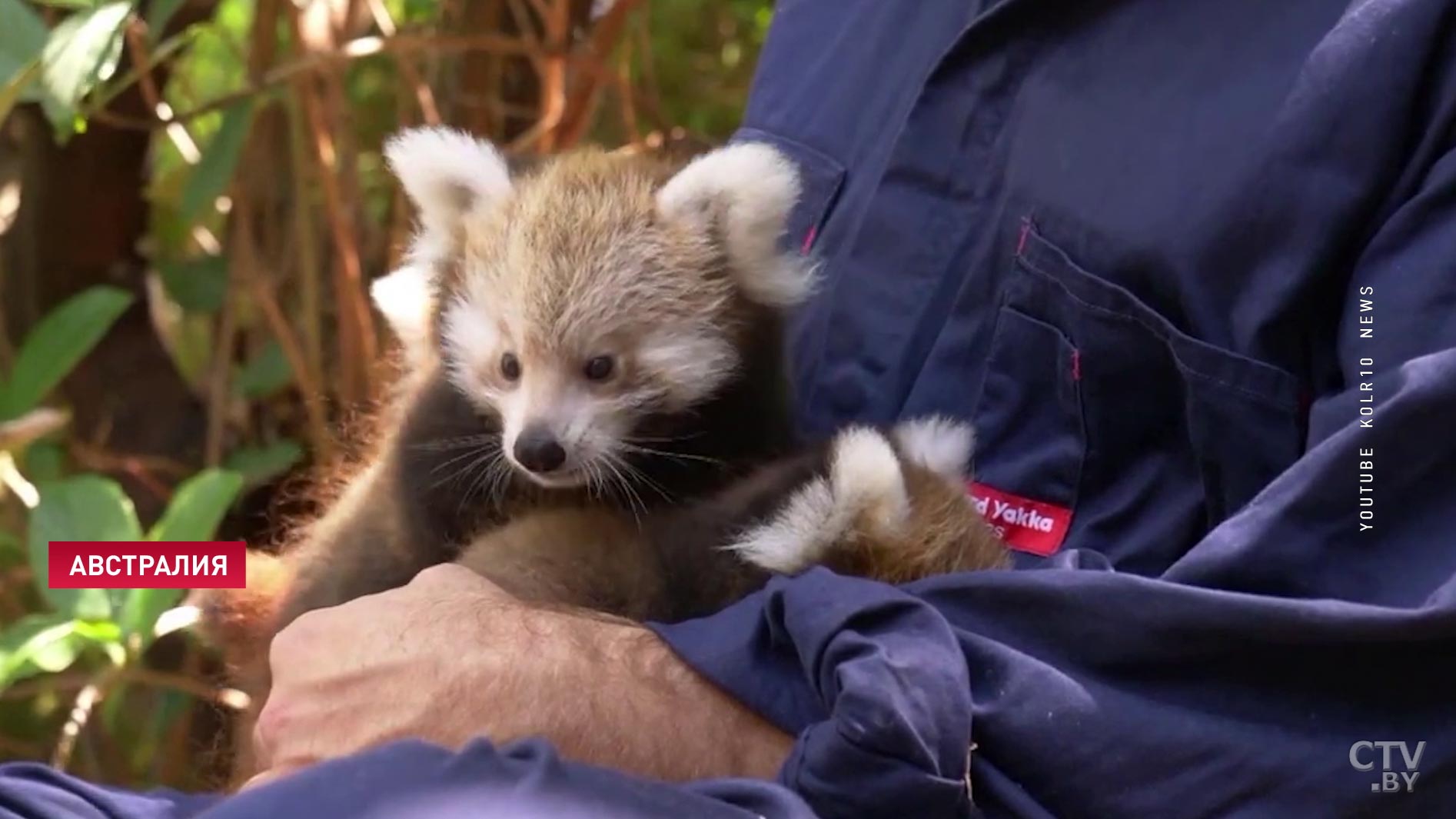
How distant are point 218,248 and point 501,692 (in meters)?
1.72

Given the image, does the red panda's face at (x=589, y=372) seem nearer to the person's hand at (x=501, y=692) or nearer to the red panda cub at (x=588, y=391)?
the red panda cub at (x=588, y=391)

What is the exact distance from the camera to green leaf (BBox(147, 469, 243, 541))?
5.88 ft

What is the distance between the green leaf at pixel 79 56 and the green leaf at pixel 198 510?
456mm

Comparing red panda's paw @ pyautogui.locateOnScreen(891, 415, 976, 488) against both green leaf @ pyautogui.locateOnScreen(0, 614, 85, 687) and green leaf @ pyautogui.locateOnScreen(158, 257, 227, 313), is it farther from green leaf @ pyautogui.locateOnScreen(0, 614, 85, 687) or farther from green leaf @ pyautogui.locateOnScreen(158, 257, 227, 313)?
green leaf @ pyautogui.locateOnScreen(158, 257, 227, 313)

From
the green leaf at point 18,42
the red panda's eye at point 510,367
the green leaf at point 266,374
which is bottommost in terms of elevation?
the green leaf at point 266,374

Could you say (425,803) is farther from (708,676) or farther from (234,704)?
(234,704)

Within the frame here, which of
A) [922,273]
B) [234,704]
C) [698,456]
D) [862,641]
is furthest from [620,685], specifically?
[234,704]

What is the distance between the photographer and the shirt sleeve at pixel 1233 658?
1.05 meters

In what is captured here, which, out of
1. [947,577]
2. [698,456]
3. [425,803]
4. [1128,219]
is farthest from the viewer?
[698,456]

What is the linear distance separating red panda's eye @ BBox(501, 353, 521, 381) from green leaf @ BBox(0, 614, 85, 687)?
0.53 metres

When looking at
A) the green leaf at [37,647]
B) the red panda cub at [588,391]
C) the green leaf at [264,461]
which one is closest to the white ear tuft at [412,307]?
the red panda cub at [588,391]

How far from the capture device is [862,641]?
1.10 m

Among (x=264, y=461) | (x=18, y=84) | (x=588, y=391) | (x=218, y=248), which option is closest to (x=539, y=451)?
(x=588, y=391)

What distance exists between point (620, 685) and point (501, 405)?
1.62 ft
